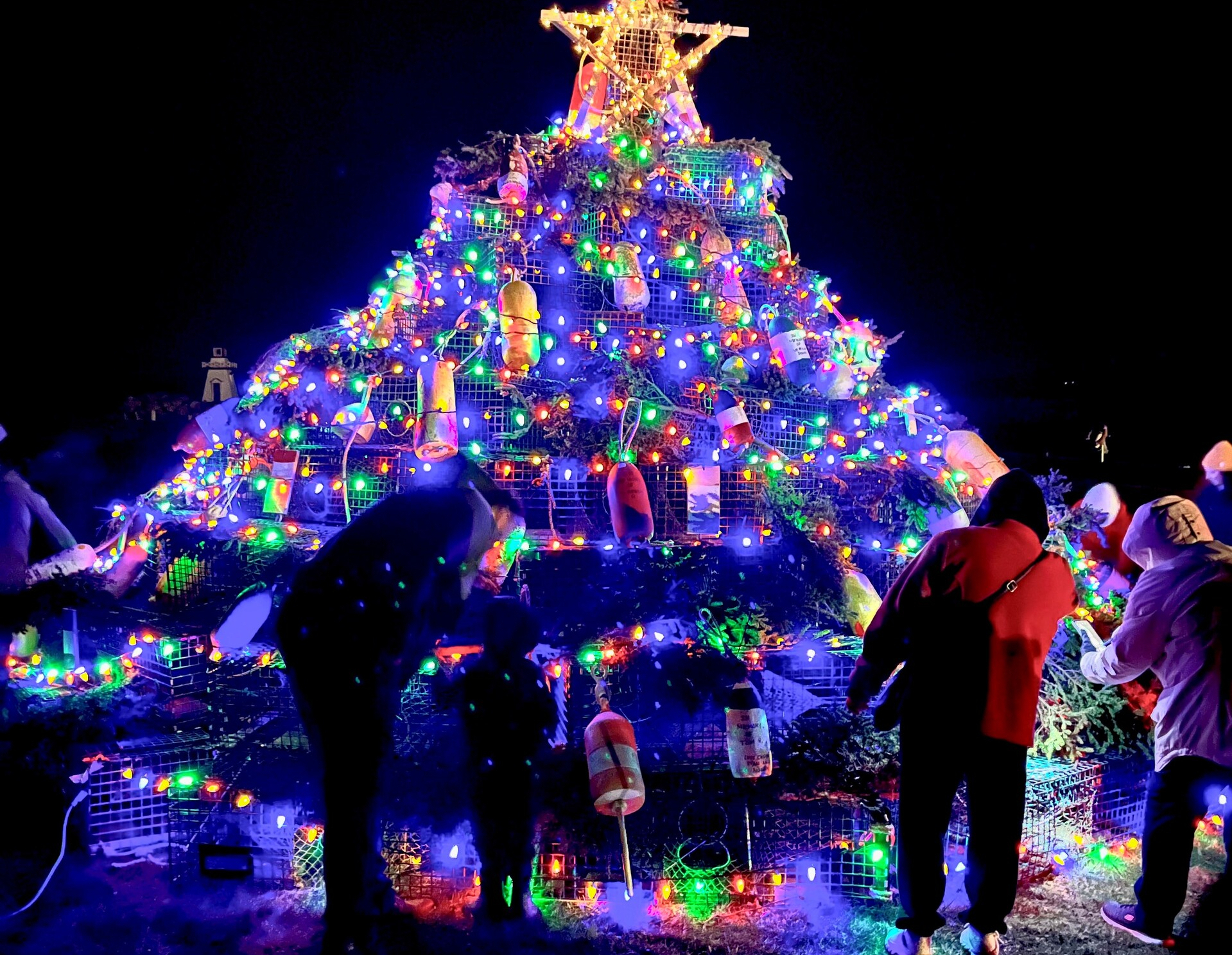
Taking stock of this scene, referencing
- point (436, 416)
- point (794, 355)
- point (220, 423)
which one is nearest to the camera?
point (436, 416)

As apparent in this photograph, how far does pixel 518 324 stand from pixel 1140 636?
3470 mm

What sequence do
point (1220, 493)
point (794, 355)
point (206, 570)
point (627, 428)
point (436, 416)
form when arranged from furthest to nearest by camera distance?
point (1220, 493), point (794, 355), point (627, 428), point (206, 570), point (436, 416)

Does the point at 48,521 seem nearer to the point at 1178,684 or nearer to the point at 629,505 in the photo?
the point at 629,505

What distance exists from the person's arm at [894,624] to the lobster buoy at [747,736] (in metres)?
0.49

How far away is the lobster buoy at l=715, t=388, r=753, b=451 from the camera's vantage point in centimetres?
406

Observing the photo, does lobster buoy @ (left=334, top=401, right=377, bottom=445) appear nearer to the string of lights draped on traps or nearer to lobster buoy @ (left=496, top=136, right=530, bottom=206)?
the string of lights draped on traps

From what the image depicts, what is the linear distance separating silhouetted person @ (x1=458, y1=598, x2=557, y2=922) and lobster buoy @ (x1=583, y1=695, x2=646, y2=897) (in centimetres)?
27

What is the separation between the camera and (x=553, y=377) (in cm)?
428

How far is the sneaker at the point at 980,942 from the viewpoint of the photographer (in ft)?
8.82

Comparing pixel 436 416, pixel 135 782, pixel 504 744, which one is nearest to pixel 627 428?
pixel 436 416

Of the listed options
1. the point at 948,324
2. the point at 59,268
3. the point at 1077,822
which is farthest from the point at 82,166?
the point at 948,324

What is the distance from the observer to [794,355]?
4.54 meters

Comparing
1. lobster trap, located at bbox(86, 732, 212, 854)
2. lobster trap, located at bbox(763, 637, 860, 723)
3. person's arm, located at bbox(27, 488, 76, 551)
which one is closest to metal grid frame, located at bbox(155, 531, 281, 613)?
Answer: lobster trap, located at bbox(86, 732, 212, 854)

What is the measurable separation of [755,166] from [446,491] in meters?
3.72
